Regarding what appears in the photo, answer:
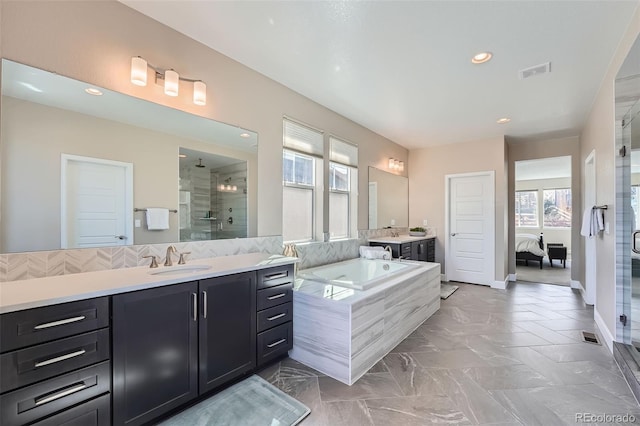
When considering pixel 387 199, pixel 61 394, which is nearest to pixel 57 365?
pixel 61 394

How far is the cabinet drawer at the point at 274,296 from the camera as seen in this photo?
2.14 meters

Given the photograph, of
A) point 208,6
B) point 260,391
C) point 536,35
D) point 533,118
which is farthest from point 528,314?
point 208,6

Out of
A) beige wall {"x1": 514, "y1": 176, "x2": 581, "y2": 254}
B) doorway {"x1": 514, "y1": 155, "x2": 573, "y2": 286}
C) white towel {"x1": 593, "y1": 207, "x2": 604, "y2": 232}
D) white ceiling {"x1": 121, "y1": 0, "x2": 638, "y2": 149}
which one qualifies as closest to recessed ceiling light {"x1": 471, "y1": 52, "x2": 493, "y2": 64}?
white ceiling {"x1": 121, "y1": 0, "x2": 638, "y2": 149}

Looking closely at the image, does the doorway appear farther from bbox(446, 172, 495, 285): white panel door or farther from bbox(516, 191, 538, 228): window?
bbox(446, 172, 495, 285): white panel door

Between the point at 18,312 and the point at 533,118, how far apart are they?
5.57m

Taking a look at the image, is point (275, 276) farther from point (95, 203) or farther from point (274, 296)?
point (95, 203)

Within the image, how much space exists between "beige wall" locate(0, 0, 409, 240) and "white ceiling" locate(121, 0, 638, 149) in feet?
0.40

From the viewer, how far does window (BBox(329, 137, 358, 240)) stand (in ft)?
12.7

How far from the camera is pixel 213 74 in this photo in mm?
2424

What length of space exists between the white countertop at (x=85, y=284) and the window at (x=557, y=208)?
1018cm

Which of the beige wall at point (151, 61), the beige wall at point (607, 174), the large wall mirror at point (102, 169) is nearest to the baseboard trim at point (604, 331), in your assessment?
the beige wall at point (607, 174)

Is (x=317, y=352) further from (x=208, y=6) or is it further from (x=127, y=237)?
(x=208, y=6)

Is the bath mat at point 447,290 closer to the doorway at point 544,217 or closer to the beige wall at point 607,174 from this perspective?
the beige wall at point 607,174

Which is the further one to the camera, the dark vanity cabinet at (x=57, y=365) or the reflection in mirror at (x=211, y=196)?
the reflection in mirror at (x=211, y=196)
